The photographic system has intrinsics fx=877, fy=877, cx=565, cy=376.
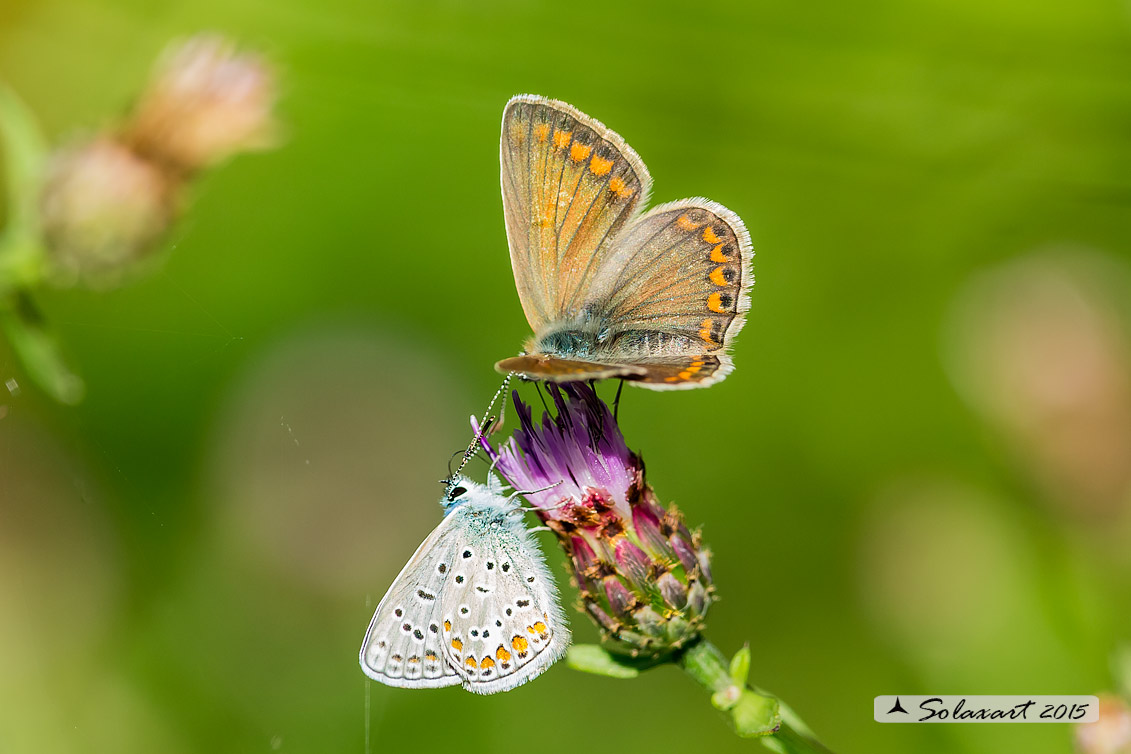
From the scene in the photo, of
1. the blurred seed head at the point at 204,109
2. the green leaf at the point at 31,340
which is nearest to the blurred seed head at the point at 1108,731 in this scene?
the green leaf at the point at 31,340

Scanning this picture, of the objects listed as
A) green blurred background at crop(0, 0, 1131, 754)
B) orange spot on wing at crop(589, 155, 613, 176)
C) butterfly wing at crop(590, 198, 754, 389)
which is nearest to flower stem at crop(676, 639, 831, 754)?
butterfly wing at crop(590, 198, 754, 389)

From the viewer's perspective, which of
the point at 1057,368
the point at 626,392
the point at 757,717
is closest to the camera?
the point at 757,717

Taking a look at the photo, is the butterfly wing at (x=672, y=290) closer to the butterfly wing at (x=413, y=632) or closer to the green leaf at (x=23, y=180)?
the butterfly wing at (x=413, y=632)

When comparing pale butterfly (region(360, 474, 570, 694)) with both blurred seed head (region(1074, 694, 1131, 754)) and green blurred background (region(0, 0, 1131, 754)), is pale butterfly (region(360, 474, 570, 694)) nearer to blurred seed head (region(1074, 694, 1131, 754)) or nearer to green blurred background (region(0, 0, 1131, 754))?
green blurred background (region(0, 0, 1131, 754))

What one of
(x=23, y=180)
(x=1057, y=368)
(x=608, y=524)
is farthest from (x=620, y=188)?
(x=1057, y=368)

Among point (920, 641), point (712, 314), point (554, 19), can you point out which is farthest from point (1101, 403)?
point (554, 19)

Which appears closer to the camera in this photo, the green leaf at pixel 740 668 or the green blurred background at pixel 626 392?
the green leaf at pixel 740 668

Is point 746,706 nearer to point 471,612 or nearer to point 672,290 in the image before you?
point 471,612
